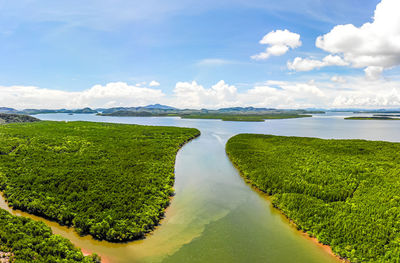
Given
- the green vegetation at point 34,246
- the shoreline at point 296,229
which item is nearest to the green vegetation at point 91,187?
the green vegetation at point 34,246

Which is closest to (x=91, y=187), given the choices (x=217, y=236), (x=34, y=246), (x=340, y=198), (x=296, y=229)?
(x=34, y=246)

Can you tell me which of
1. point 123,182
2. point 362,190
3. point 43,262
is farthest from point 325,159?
point 43,262

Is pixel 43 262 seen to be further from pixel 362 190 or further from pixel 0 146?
pixel 0 146

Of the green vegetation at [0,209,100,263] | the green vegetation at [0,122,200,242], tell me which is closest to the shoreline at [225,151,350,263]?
the green vegetation at [0,122,200,242]

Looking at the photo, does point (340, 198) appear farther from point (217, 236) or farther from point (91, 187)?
point (91, 187)

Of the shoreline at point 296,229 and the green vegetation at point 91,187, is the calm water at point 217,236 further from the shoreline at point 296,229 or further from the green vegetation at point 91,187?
the green vegetation at point 91,187

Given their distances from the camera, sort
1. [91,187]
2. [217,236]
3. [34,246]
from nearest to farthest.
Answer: [34,246]
[217,236]
[91,187]

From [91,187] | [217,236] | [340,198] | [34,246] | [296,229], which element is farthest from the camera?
[91,187]

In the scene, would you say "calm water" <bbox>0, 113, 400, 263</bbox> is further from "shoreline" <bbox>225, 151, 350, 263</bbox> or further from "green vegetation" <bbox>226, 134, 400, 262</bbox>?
"green vegetation" <bbox>226, 134, 400, 262</bbox>
